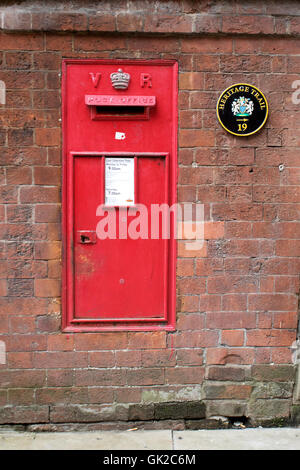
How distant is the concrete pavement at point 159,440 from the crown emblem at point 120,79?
2803 millimetres

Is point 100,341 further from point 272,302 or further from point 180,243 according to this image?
point 272,302

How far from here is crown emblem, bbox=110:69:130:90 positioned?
333 cm

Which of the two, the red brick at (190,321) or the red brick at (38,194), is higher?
the red brick at (38,194)

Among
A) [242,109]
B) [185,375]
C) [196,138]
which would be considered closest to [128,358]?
[185,375]

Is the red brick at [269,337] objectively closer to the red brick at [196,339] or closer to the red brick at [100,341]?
the red brick at [196,339]

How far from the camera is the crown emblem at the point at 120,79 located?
3.33m

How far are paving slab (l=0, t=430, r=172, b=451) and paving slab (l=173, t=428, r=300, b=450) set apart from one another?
0.47 feet

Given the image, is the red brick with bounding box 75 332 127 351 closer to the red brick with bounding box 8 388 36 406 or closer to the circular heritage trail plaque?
the red brick with bounding box 8 388 36 406

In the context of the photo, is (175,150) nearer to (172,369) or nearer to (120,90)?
(120,90)

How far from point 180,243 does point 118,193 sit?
2.14 ft

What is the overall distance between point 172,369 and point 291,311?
1115 mm

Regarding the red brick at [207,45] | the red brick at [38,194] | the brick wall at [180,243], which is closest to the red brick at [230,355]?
the brick wall at [180,243]

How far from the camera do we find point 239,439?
343 centimetres

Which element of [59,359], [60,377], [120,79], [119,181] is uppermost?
[120,79]
